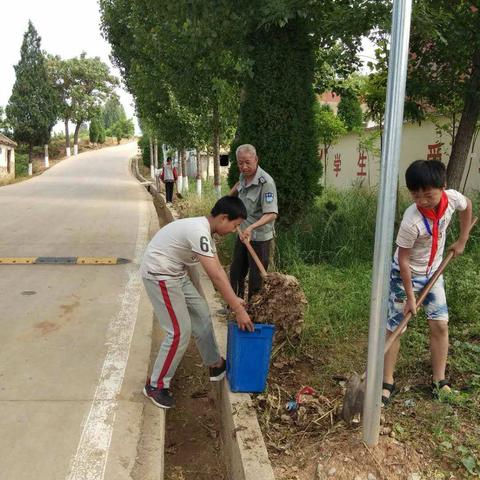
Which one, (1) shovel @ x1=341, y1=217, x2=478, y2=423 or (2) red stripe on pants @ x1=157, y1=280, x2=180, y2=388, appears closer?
(1) shovel @ x1=341, y1=217, x2=478, y2=423

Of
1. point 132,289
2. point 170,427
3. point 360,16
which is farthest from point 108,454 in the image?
point 360,16

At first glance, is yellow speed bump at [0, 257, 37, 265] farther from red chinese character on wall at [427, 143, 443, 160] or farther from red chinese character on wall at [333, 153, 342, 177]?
red chinese character on wall at [333, 153, 342, 177]

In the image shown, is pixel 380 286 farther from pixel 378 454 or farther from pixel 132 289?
pixel 132 289

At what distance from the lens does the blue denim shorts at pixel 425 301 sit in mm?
3209

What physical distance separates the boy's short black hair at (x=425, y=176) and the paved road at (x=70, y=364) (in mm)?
2275

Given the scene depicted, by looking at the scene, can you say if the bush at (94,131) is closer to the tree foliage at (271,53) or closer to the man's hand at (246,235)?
the tree foliage at (271,53)

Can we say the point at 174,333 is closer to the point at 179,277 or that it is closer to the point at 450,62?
the point at 179,277

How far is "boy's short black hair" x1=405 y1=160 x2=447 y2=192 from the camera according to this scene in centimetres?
290

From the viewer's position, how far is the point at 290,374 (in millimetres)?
3811

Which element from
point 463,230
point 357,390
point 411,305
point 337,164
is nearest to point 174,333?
point 357,390

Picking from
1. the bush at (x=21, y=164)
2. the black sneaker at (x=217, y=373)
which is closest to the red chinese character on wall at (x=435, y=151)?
the black sneaker at (x=217, y=373)

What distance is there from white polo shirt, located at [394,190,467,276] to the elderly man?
1598mm

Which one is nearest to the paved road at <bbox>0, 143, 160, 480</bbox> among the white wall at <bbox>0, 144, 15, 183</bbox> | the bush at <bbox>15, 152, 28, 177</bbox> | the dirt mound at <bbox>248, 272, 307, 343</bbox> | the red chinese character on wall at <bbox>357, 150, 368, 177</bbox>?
the dirt mound at <bbox>248, 272, 307, 343</bbox>

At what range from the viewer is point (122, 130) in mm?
84812
